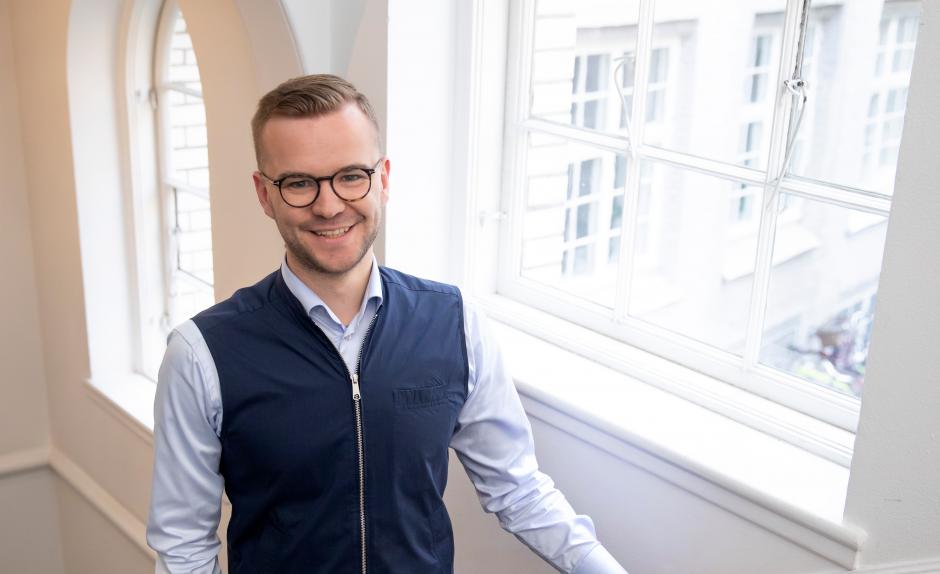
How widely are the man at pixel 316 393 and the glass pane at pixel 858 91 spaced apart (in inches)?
28.7

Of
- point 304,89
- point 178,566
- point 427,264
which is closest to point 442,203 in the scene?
point 427,264

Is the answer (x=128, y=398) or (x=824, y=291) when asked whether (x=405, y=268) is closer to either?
(x=824, y=291)

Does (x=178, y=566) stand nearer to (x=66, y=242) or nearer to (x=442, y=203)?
(x=442, y=203)

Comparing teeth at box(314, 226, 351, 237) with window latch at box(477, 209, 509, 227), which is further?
window latch at box(477, 209, 509, 227)


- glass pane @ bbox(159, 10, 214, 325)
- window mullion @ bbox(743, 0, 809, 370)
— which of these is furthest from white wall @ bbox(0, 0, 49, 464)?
window mullion @ bbox(743, 0, 809, 370)

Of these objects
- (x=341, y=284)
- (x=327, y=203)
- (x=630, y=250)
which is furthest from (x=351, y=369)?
(x=630, y=250)

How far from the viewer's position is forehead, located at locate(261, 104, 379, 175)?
1.60 m

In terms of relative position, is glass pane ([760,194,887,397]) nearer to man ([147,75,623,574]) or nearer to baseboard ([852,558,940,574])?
baseboard ([852,558,940,574])

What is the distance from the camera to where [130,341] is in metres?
3.99

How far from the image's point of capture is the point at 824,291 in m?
1.96

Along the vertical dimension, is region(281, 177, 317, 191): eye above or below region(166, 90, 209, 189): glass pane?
above

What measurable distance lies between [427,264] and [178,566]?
1.09 metres

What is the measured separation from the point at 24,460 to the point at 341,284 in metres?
3.05

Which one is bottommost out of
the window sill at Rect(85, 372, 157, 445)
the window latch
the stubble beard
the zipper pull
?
the window sill at Rect(85, 372, 157, 445)
